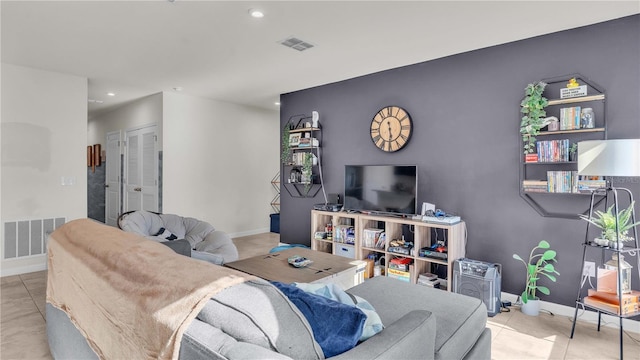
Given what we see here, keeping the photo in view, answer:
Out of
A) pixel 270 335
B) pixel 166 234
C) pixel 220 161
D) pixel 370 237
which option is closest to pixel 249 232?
pixel 220 161

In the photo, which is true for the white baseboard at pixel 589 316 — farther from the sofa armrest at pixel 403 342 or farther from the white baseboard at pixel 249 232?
the white baseboard at pixel 249 232

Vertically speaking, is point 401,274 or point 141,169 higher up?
point 141,169

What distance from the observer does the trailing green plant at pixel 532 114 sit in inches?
118

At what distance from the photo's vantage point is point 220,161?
20.2 feet

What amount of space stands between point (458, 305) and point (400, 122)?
8.61 feet

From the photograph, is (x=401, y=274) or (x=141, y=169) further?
(x=141, y=169)

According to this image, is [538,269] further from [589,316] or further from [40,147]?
[40,147]

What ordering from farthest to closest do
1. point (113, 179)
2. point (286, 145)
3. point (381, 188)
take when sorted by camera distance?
point (113, 179) → point (286, 145) → point (381, 188)

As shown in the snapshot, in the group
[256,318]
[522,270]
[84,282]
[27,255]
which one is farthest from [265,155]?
[256,318]

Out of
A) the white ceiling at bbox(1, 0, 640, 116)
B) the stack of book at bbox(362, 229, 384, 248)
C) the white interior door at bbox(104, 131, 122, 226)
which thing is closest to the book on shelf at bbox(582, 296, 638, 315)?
the stack of book at bbox(362, 229, 384, 248)

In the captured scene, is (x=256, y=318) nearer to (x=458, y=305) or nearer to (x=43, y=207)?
(x=458, y=305)

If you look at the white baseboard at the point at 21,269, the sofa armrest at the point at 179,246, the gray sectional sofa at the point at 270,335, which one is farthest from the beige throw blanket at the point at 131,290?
the white baseboard at the point at 21,269

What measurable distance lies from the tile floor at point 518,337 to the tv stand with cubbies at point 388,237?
2.29 ft

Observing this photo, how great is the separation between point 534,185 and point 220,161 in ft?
15.9
